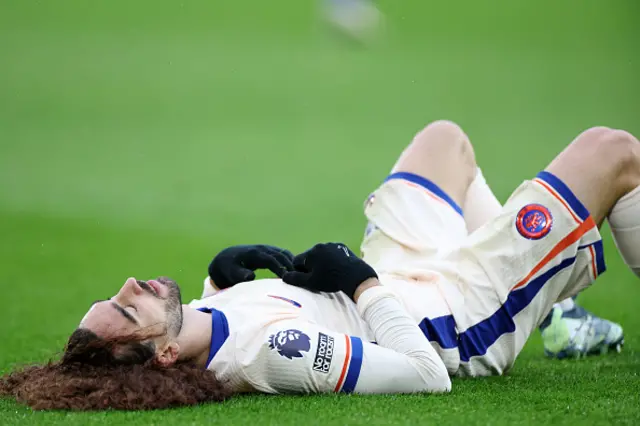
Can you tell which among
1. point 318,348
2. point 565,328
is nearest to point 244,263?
point 318,348

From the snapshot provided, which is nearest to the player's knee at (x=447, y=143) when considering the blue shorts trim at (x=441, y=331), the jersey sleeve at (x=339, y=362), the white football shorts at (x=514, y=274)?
the white football shorts at (x=514, y=274)

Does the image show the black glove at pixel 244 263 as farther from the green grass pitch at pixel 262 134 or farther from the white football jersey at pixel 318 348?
the green grass pitch at pixel 262 134

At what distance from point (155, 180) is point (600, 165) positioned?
7.35 metres

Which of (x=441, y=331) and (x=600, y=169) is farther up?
(x=600, y=169)

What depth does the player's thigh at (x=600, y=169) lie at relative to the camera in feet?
12.6

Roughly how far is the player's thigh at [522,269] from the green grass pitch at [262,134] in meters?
0.17

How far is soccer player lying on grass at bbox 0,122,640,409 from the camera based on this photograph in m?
3.41

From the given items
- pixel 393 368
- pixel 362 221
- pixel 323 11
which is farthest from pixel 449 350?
pixel 323 11

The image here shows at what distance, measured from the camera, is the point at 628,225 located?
154 inches

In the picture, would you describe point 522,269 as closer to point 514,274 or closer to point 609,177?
point 514,274

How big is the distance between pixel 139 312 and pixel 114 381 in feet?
0.78

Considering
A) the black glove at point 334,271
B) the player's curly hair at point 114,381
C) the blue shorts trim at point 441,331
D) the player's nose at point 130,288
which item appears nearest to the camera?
the player's curly hair at point 114,381

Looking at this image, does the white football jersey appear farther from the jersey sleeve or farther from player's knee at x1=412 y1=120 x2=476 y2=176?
player's knee at x1=412 y1=120 x2=476 y2=176

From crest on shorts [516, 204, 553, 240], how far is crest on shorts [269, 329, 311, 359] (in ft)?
3.21
